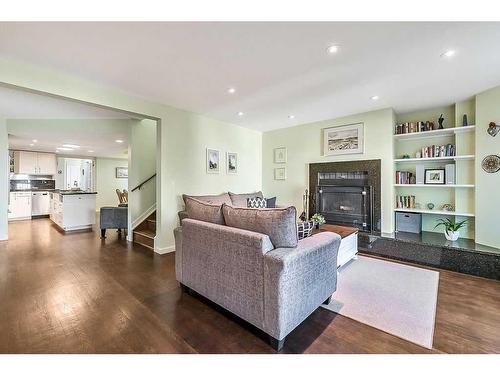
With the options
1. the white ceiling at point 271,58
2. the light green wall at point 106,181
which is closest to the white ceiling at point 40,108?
the white ceiling at point 271,58

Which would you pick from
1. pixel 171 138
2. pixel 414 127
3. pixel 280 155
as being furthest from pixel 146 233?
pixel 414 127

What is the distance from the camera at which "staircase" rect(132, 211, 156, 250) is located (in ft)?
13.7

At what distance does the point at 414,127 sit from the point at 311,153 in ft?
6.16

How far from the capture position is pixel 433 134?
4031mm

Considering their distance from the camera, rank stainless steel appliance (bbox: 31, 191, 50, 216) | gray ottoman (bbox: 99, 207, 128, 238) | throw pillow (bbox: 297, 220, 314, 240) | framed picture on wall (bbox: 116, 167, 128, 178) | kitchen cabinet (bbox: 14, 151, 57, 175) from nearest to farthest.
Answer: throw pillow (bbox: 297, 220, 314, 240) < gray ottoman (bbox: 99, 207, 128, 238) < kitchen cabinet (bbox: 14, 151, 57, 175) < stainless steel appliance (bbox: 31, 191, 50, 216) < framed picture on wall (bbox: 116, 167, 128, 178)

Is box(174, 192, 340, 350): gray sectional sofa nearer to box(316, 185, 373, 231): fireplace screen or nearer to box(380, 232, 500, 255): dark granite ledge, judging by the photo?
box(380, 232, 500, 255): dark granite ledge

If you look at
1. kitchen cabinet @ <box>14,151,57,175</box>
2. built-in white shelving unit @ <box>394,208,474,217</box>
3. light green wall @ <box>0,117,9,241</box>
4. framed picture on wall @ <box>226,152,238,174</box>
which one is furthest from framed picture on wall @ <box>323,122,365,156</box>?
kitchen cabinet @ <box>14,151,57,175</box>

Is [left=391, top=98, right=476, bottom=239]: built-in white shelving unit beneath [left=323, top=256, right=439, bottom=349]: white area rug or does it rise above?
above

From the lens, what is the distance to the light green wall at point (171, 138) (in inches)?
103

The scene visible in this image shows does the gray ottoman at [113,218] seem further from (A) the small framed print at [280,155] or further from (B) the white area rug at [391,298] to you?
(B) the white area rug at [391,298]

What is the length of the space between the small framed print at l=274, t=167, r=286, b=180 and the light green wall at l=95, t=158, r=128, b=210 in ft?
22.7

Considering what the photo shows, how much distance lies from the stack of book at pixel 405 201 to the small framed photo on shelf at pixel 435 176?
14.9 inches

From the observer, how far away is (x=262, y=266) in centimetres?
165
